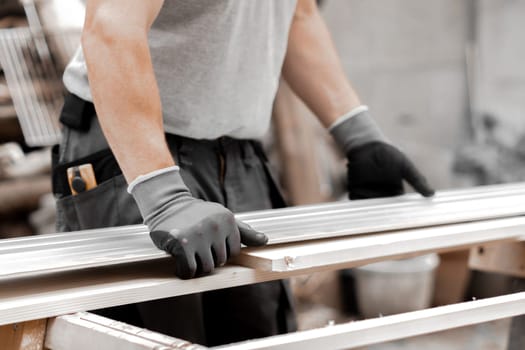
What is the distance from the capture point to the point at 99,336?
2.72ft

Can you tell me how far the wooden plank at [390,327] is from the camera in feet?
2.70

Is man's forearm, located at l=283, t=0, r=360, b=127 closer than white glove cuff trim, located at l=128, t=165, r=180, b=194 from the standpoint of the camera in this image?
No

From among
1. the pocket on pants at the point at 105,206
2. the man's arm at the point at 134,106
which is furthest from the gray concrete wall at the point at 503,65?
the man's arm at the point at 134,106

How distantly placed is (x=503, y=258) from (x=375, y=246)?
74cm

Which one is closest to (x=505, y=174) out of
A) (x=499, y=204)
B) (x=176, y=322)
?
(x=499, y=204)

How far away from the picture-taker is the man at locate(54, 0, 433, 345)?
3.56 feet

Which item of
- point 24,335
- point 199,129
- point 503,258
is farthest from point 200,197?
point 503,258

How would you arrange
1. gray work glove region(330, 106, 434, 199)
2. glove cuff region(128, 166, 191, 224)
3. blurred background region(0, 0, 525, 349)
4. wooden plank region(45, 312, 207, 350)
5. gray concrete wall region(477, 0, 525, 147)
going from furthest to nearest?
1. gray concrete wall region(477, 0, 525, 147)
2. blurred background region(0, 0, 525, 349)
3. gray work glove region(330, 106, 434, 199)
4. glove cuff region(128, 166, 191, 224)
5. wooden plank region(45, 312, 207, 350)

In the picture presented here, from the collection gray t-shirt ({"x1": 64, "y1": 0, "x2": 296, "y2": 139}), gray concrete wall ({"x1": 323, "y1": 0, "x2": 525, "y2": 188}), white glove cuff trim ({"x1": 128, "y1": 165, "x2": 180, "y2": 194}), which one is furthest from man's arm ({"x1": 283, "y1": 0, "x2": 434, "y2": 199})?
gray concrete wall ({"x1": 323, "y1": 0, "x2": 525, "y2": 188})

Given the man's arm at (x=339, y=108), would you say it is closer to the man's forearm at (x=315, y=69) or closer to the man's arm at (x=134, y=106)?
the man's forearm at (x=315, y=69)

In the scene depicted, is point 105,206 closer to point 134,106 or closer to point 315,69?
point 134,106

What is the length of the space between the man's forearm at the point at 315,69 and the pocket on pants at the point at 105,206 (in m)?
0.57

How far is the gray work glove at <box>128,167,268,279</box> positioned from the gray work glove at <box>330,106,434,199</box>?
0.64 m

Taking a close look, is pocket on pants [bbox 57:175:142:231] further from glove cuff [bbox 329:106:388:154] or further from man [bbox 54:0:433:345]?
glove cuff [bbox 329:106:388:154]
